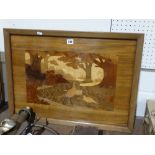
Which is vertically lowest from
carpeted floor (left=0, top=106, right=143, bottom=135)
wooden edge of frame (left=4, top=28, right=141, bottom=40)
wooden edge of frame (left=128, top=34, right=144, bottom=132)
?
carpeted floor (left=0, top=106, right=143, bottom=135)

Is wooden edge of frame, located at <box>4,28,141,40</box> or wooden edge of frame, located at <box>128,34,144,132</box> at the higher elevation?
wooden edge of frame, located at <box>4,28,141,40</box>

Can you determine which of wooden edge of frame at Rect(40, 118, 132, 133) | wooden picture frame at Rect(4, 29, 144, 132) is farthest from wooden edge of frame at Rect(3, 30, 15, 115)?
wooden edge of frame at Rect(40, 118, 132, 133)

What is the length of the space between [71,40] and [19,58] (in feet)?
0.84

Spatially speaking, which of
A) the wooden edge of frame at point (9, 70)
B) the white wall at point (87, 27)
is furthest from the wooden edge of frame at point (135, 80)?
the wooden edge of frame at point (9, 70)

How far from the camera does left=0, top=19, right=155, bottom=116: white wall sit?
3.38ft

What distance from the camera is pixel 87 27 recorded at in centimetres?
104

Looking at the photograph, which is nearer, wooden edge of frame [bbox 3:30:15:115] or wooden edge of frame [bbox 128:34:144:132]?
wooden edge of frame [bbox 128:34:144:132]

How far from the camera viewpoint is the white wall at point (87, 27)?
1.03 m

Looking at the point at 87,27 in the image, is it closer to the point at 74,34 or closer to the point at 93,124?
the point at 74,34

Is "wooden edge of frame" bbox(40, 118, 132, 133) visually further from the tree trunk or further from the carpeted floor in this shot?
the tree trunk

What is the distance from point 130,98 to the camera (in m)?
1.02

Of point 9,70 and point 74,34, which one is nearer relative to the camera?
point 74,34

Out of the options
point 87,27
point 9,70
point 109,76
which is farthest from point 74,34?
point 9,70

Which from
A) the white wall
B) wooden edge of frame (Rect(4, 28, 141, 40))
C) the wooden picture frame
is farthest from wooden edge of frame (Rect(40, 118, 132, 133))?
wooden edge of frame (Rect(4, 28, 141, 40))
